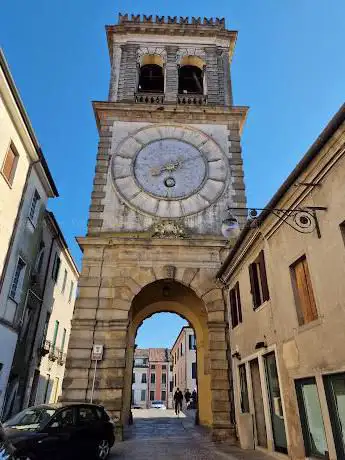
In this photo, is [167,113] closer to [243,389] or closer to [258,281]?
[258,281]

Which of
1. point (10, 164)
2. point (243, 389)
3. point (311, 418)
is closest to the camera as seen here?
point (311, 418)

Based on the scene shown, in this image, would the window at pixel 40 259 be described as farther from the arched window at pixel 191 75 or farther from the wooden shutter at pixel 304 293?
the wooden shutter at pixel 304 293

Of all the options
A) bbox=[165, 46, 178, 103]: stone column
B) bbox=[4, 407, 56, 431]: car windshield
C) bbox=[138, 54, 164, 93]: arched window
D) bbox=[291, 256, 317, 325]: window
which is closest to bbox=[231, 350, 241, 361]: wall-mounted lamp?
bbox=[291, 256, 317, 325]: window

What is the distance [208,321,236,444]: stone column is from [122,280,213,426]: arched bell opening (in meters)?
2.25

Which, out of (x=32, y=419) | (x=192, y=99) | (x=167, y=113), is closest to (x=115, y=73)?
(x=167, y=113)

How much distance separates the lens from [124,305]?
1332 centimetres

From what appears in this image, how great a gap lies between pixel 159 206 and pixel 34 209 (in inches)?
236

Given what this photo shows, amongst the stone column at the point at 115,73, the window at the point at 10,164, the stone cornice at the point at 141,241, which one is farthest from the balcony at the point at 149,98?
the stone cornice at the point at 141,241

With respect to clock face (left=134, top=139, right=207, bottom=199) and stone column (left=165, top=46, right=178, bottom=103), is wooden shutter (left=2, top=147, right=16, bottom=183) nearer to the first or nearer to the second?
clock face (left=134, top=139, right=207, bottom=199)

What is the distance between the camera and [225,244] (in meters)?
14.7

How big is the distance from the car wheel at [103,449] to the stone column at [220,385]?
4.04m

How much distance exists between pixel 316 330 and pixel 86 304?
8.55 metres

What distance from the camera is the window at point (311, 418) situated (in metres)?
7.20

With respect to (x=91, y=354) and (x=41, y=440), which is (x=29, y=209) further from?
(x=41, y=440)
